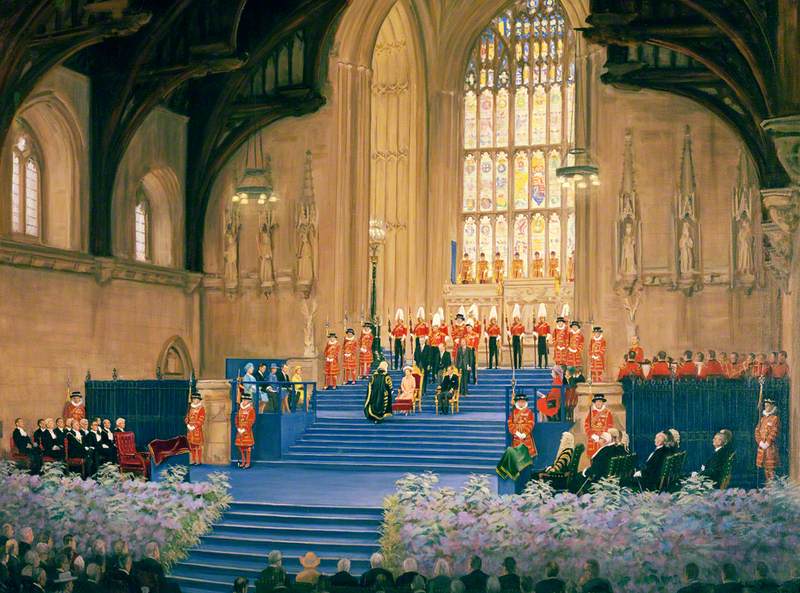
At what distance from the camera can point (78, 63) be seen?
27.2 m

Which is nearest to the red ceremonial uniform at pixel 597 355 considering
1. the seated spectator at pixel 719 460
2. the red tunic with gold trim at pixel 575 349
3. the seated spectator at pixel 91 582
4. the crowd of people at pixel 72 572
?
the red tunic with gold trim at pixel 575 349

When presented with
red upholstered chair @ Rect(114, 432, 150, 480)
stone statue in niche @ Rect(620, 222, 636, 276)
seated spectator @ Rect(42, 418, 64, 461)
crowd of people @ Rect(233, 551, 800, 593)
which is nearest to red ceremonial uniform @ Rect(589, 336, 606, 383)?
stone statue in niche @ Rect(620, 222, 636, 276)

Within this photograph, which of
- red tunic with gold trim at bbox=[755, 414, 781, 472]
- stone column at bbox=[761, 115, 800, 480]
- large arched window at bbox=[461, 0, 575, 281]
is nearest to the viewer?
stone column at bbox=[761, 115, 800, 480]

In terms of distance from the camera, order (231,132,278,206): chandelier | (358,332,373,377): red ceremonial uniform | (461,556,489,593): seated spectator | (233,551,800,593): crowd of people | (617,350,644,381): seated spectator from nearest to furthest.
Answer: (233,551,800,593): crowd of people
(461,556,489,593): seated spectator
(617,350,644,381): seated spectator
(231,132,278,206): chandelier
(358,332,373,377): red ceremonial uniform

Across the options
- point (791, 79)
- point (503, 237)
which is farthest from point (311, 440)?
point (503, 237)

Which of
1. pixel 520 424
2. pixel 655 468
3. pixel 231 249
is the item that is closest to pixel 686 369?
pixel 520 424

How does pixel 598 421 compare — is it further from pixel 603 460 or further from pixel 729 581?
pixel 729 581

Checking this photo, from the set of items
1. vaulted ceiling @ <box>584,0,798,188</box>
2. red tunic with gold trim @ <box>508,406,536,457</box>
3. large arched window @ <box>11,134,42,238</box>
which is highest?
vaulted ceiling @ <box>584,0,798,188</box>

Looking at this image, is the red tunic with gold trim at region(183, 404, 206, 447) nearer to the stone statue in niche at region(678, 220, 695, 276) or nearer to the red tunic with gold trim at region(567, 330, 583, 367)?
the red tunic with gold trim at region(567, 330, 583, 367)

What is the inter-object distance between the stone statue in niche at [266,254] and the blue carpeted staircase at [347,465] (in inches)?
176

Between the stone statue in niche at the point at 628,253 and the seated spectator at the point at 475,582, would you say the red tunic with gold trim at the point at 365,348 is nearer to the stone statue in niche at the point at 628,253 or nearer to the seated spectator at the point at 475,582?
the stone statue in niche at the point at 628,253

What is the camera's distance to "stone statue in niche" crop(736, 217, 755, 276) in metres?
28.1

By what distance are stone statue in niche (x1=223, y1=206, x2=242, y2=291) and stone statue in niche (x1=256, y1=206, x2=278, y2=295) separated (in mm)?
623

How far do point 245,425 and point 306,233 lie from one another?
10110 mm
